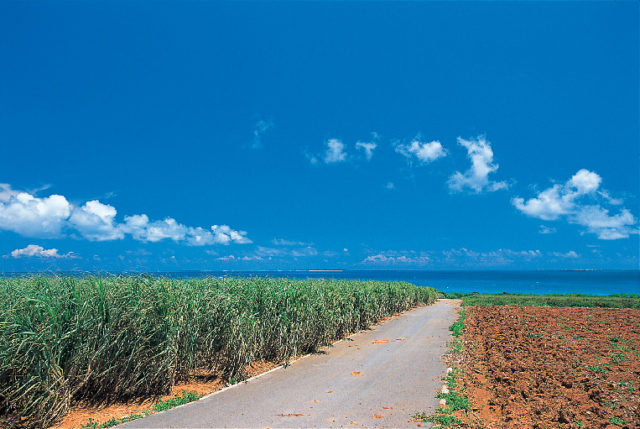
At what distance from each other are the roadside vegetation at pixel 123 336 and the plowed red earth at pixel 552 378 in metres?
5.14

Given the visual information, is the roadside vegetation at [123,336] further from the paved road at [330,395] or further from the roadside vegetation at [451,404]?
the roadside vegetation at [451,404]

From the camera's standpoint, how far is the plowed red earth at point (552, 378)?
630cm

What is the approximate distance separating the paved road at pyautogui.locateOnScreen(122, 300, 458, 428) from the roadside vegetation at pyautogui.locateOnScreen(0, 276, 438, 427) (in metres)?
1.00

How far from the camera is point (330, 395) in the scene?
778 cm

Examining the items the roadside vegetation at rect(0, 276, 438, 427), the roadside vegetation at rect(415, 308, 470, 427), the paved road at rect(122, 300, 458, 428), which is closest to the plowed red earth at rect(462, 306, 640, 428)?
the roadside vegetation at rect(415, 308, 470, 427)

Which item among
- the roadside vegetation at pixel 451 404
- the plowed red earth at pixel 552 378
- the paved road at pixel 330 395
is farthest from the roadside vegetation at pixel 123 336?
the plowed red earth at pixel 552 378

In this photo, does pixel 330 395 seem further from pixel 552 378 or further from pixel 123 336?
pixel 552 378

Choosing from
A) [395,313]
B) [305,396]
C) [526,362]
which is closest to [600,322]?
[395,313]

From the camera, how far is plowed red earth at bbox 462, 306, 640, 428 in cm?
630

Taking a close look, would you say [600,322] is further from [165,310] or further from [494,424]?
[165,310]

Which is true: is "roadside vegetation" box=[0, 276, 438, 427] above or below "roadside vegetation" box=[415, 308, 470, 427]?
above

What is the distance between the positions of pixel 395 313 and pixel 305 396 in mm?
18594

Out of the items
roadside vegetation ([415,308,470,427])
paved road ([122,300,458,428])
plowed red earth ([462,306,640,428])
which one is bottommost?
paved road ([122,300,458,428])

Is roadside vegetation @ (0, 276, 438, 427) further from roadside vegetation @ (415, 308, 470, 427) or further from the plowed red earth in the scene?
the plowed red earth
